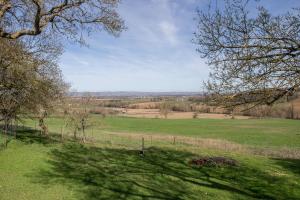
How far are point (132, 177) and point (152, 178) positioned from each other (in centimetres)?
105

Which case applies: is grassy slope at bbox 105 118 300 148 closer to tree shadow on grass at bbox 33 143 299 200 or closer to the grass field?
the grass field

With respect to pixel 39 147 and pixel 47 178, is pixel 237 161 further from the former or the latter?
pixel 39 147

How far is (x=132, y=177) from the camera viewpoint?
63.1 feet

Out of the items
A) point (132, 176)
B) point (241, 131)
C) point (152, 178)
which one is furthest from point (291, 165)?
point (241, 131)

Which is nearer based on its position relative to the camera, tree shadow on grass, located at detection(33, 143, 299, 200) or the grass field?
the grass field

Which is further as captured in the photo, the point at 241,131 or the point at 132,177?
the point at 241,131

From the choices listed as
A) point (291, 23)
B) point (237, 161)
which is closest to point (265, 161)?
point (237, 161)

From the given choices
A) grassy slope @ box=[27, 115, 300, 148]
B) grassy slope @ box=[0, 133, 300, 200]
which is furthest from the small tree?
grassy slope @ box=[0, 133, 300, 200]

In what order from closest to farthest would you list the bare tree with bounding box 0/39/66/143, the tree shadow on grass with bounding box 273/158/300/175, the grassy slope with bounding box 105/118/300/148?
the bare tree with bounding box 0/39/66/143 < the tree shadow on grass with bounding box 273/158/300/175 < the grassy slope with bounding box 105/118/300/148

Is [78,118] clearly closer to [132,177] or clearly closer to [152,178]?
[132,177]

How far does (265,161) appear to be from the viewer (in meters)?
26.1

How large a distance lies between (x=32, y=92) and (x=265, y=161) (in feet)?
54.7

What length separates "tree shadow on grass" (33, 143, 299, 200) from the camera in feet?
53.7

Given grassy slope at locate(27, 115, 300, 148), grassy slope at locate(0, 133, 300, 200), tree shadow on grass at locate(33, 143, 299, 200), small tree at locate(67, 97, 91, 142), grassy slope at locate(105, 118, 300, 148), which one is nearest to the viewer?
grassy slope at locate(0, 133, 300, 200)
